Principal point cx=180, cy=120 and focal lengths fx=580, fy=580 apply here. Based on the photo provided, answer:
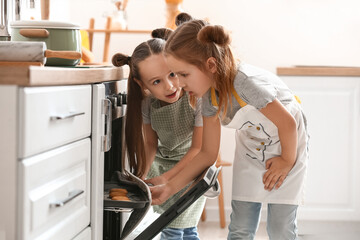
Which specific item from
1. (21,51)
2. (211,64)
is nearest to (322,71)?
(211,64)

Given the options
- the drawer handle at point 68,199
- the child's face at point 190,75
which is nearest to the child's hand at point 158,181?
the child's face at point 190,75

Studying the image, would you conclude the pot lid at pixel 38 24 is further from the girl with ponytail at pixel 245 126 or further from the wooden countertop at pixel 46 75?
the girl with ponytail at pixel 245 126

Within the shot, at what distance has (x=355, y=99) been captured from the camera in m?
2.81

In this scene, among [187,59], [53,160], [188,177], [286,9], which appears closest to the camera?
[53,160]

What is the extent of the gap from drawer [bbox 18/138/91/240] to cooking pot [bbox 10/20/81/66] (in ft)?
0.88

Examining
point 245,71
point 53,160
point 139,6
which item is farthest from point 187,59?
point 139,6

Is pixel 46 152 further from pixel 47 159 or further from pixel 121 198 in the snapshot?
pixel 121 198

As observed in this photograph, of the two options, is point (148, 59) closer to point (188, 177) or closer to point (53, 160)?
point (188, 177)

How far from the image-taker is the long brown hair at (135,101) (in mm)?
1694

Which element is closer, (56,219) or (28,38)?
(56,219)

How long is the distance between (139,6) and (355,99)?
131cm

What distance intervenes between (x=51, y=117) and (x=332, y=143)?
6.80 feet

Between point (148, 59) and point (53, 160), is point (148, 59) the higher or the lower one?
the higher one

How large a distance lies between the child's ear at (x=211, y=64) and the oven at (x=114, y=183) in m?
0.25
